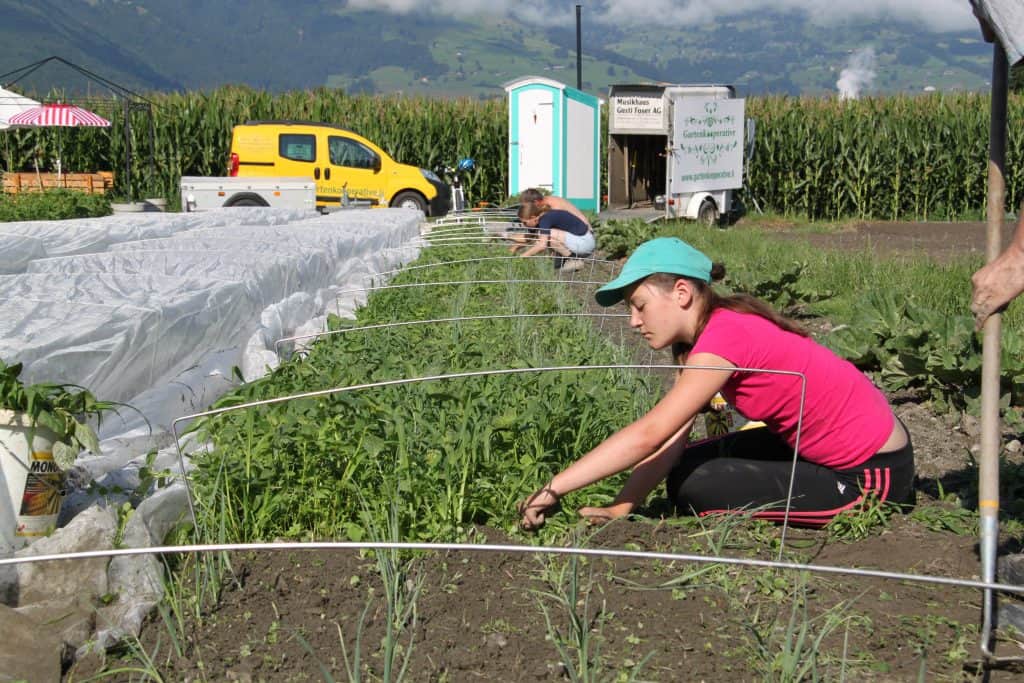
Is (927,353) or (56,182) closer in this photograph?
(927,353)

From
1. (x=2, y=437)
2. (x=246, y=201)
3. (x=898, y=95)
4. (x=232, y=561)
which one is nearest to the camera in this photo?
(x=232, y=561)

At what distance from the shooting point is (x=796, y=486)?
3098 mm

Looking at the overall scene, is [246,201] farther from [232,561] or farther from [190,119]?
[232,561]

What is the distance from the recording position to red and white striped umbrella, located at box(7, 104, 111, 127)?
17.5 m

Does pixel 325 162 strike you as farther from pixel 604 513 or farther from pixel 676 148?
pixel 604 513

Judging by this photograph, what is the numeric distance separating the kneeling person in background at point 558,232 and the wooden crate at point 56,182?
10.4 meters

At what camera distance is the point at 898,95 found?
24.4 meters

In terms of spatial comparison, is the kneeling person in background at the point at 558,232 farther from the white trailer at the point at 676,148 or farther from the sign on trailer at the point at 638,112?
the sign on trailer at the point at 638,112

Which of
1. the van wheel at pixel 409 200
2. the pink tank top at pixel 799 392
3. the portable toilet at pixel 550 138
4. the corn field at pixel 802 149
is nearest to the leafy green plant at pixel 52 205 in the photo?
the van wheel at pixel 409 200

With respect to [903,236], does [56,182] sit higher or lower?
higher

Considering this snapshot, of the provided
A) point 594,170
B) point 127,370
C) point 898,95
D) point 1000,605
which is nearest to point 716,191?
point 594,170

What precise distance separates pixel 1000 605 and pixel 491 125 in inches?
865

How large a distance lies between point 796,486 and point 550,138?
15.8 m

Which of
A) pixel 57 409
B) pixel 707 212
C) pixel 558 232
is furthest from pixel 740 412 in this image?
pixel 707 212
